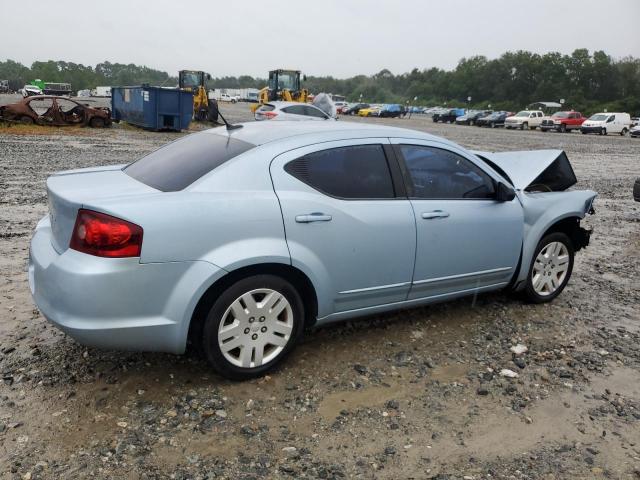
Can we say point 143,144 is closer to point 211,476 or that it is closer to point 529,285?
point 529,285

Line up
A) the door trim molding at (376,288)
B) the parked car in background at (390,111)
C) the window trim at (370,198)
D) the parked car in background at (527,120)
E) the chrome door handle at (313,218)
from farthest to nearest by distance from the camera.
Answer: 1. the parked car in background at (390,111)
2. the parked car in background at (527,120)
3. the door trim molding at (376,288)
4. the window trim at (370,198)
5. the chrome door handle at (313,218)

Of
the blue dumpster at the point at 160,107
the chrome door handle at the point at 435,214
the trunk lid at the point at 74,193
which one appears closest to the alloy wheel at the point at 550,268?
the chrome door handle at the point at 435,214

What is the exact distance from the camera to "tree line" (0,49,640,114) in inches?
3743

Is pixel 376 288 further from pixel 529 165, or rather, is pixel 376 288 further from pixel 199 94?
pixel 199 94

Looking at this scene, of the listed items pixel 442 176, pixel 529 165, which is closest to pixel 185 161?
pixel 442 176

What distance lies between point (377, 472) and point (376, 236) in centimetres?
155

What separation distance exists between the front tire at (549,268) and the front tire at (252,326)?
2.38m

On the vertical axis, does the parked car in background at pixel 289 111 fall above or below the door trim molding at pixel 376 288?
above

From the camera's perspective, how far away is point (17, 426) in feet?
9.85

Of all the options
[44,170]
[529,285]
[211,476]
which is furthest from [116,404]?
[44,170]

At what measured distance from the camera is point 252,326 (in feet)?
11.3

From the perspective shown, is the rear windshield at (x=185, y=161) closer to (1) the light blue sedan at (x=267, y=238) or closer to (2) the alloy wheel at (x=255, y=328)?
(1) the light blue sedan at (x=267, y=238)

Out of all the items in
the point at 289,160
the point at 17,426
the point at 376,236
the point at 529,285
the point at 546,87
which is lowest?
the point at 17,426

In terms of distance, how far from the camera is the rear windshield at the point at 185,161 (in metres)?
3.52
